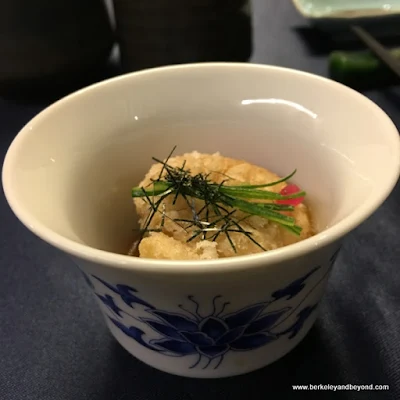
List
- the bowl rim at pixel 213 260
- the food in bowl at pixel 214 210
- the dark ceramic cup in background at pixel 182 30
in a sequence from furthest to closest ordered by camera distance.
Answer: the dark ceramic cup in background at pixel 182 30, the food in bowl at pixel 214 210, the bowl rim at pixel 213 260

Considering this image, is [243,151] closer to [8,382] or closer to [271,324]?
[271,324]

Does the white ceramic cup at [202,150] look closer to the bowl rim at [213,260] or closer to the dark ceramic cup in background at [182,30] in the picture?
the bowl rim at [213,260]

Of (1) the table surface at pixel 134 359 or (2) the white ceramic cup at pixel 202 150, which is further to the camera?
(1) the table surface at pixel 134 359

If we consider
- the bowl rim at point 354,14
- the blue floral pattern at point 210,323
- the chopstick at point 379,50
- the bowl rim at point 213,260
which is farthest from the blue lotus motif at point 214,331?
the bowl rim at point 354,14

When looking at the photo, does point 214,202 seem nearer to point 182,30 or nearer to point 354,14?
point 182,30

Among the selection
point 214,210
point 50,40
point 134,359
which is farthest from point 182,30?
point 134,359

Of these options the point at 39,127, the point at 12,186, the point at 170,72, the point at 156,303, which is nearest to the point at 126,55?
the point at 170,72

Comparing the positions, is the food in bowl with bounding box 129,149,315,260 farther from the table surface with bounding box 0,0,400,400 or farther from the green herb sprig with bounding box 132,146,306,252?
the table surface with bounding box 0,0,400,400

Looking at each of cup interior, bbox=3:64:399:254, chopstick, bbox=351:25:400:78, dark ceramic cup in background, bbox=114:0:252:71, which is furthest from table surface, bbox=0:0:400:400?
dark ceramic cup in background, bbox=114:0:252:71
